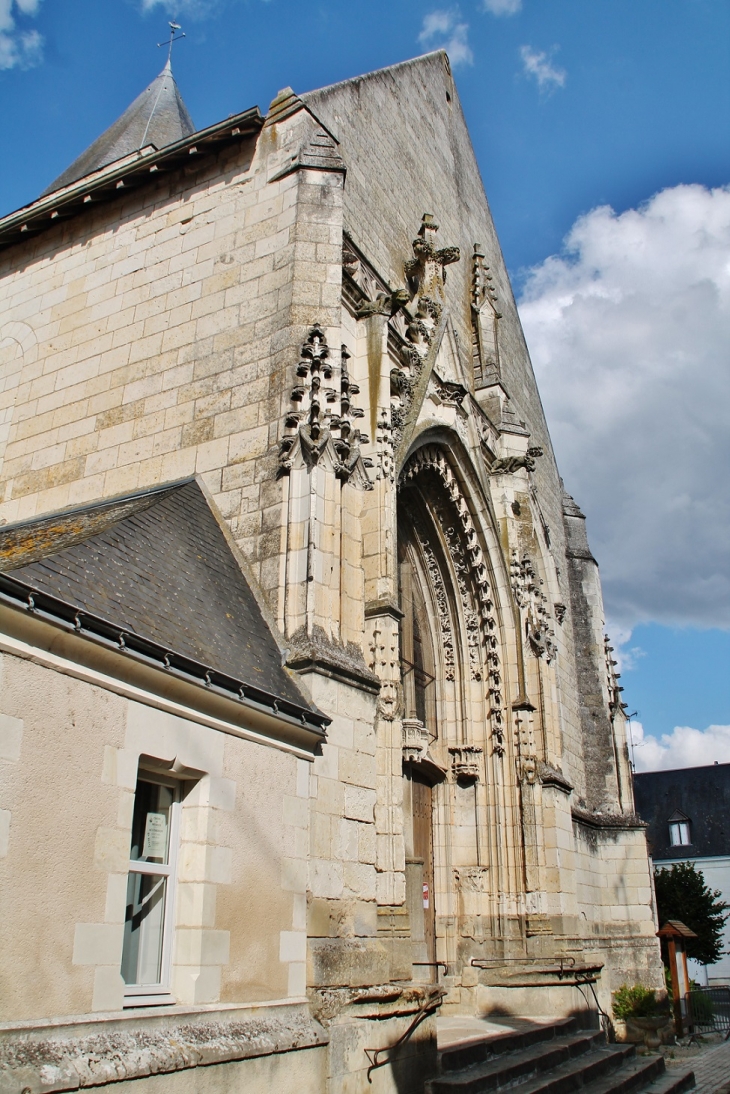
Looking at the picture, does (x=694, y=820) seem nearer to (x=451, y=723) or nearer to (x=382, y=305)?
(x=451, y=723)

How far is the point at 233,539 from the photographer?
7.39 metres

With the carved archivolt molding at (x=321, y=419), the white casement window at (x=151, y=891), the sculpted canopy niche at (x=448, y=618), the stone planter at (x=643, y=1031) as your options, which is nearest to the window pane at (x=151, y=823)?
the white casement window at (x=151, y=891)

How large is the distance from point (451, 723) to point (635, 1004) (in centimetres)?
551

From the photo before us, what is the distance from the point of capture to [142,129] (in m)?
17.5

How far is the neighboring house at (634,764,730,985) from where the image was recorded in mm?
37438

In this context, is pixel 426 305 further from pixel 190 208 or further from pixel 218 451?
pixel 218 451

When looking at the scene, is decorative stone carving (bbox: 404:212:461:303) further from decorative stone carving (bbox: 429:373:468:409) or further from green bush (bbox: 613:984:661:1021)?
green bush (bbox: 613:984:661:1021)

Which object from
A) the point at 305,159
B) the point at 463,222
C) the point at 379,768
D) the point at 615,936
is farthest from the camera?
the point at 463,222

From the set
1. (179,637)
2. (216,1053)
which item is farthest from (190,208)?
(216,1053)

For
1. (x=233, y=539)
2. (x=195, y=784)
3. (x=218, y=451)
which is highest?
(x=218, y=451)

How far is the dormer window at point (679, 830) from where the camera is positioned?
39031mm

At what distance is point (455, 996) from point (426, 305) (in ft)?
27.5

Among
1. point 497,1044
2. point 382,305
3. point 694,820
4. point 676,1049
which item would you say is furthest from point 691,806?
point 382,305

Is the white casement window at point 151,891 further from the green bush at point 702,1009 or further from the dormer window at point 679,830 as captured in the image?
the dormer window at point 679,830
